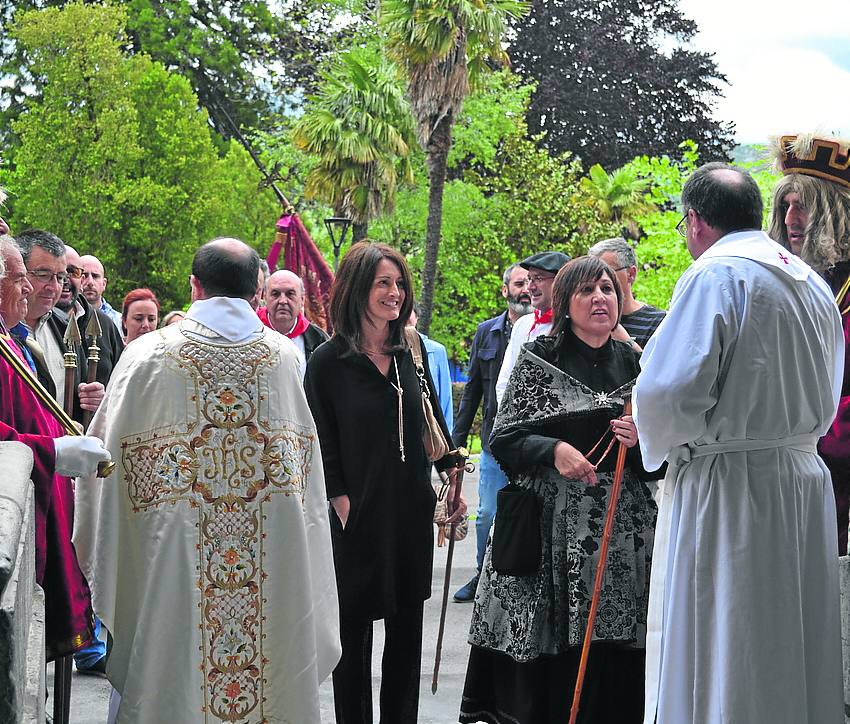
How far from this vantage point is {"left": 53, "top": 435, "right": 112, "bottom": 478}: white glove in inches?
156

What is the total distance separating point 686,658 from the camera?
444 centimetres

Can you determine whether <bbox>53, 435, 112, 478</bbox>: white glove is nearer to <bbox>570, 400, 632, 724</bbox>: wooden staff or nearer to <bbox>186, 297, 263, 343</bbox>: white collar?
<bbox>186, 297, 263, 343</bbox>: white collar

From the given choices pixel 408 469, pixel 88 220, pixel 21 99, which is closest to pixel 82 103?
pixel 88 220

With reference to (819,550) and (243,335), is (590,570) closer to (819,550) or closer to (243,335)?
(819,550)

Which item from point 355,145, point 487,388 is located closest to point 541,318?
point 487,388

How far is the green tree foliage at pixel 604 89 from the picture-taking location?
35.3m

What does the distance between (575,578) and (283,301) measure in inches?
140

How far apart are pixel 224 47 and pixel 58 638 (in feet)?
124

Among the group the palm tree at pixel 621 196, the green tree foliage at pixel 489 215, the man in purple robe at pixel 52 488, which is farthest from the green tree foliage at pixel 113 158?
the man in purple robe at pixel 52 488

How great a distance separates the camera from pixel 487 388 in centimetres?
895

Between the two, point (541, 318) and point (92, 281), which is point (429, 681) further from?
point (92, 281)

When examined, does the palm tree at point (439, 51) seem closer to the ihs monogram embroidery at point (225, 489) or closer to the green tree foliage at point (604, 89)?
the green tree foliage at point (604, 89)

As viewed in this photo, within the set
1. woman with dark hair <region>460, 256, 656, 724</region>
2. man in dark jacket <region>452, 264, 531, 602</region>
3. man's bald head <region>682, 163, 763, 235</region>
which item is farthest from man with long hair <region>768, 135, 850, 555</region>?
man in dark jacket <region>452, 264, 531, 602</region>

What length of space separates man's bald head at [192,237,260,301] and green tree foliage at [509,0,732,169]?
102 ft
